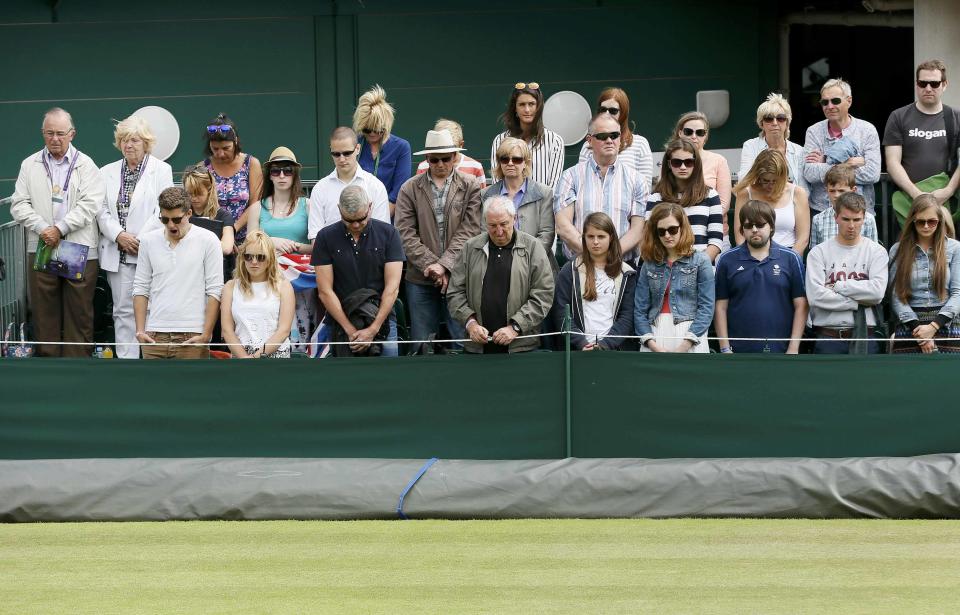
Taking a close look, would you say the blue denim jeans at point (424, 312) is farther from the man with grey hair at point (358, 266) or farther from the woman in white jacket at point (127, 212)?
the woman in white jacket at point (127, 212)

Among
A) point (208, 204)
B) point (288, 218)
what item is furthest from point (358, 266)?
point (208, 204)

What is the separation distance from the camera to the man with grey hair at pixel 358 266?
34.7 feet

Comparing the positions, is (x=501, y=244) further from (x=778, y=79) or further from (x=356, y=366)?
(x=778, y=79)

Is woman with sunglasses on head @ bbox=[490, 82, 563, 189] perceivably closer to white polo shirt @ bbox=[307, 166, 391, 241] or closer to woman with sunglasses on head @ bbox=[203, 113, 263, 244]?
white polo shirt @ bbox=[307, 166, 391, 241]

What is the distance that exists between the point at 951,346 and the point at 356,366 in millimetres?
4243

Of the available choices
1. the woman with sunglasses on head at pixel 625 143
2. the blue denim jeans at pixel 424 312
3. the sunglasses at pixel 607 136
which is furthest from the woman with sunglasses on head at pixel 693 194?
the blue denim jeans at pixel 424 312

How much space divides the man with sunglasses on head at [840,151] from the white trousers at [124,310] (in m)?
5.47

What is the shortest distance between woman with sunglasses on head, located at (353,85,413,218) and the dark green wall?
3885 millimetres

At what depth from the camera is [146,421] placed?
10320mm

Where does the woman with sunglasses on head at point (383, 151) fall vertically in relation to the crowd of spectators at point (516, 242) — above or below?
above

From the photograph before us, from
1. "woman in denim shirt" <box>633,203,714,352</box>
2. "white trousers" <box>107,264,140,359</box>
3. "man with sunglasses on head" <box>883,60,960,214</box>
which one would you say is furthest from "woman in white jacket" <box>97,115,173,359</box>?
"man with sunglasses on head" <box>883,60,960,214</box>

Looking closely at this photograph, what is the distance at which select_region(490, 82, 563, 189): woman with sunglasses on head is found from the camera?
11.4 m

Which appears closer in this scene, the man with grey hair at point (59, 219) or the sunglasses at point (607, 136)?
the sunglasses at point (607, 136)

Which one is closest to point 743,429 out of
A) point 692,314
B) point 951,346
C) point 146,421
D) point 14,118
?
point 692,314
